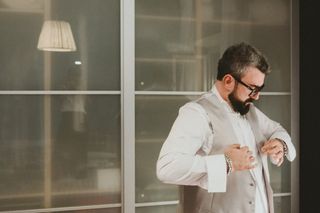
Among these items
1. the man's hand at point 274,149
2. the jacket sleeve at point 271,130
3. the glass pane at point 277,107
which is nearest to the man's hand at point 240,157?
the man's hand at point 274,149

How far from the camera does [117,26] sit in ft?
7.29

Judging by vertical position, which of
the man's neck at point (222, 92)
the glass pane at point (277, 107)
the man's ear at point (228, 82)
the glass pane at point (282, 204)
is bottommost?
the glass pane at point (282, 204)

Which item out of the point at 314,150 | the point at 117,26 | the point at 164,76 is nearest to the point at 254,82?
the point at 164,76

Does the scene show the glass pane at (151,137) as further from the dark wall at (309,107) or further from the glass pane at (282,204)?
the dark wall at (309,107)

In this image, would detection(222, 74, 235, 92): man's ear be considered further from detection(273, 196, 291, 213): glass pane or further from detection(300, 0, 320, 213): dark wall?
detection(273, 196, 291, 213): glass pane

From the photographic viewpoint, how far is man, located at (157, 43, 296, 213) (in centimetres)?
156

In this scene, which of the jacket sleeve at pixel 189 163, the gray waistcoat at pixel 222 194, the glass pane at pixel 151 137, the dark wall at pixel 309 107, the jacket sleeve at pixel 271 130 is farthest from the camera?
the dark wall at pixel 309 107

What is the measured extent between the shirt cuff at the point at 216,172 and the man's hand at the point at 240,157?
0.05m

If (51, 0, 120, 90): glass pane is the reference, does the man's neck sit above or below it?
below

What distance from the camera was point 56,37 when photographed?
2.14 metres

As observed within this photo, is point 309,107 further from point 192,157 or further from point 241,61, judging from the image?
point 192,157

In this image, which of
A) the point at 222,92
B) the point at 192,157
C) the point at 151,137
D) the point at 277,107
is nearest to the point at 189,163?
the point at 192,157

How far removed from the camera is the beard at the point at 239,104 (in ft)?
5.76

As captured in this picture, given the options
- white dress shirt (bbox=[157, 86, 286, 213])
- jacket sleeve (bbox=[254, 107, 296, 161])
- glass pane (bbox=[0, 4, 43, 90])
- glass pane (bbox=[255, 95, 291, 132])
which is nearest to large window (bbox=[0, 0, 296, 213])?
glass pane (bbox=[0, 4, 43, 90])
